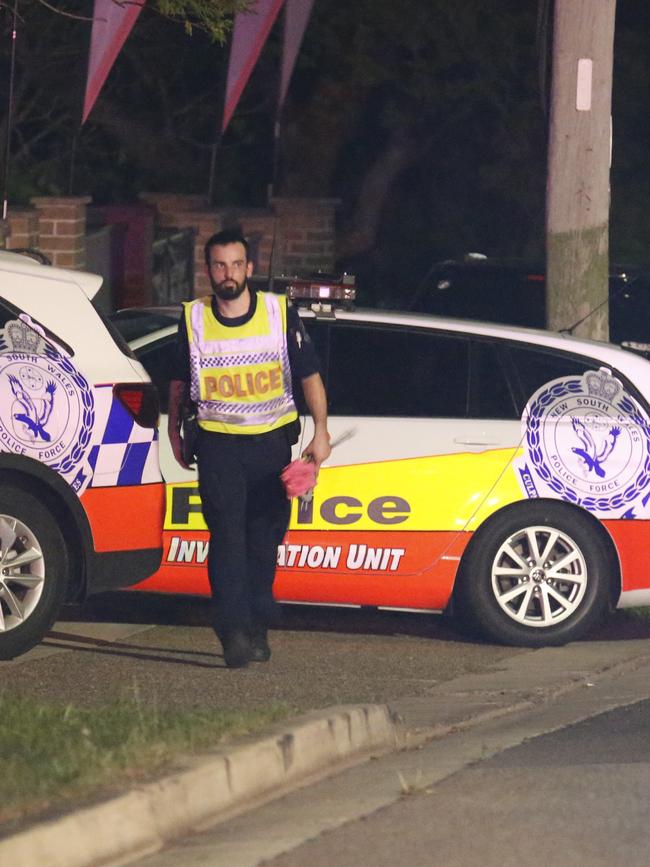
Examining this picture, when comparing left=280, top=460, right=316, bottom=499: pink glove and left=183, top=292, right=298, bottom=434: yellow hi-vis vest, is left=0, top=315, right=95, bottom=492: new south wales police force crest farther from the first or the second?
left=280, top=460, right=316, bottom=499: pink glove

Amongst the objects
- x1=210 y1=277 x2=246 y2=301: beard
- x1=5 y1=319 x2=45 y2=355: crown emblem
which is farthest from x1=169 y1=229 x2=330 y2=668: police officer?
x1=5 y1=319 x2=45 y2=355: crown emblem

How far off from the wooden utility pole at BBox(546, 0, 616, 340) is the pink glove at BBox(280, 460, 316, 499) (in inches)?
140

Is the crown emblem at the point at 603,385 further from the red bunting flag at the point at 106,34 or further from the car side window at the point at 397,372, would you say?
the red bunting flag at the point at 106,34

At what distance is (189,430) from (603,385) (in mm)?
2128

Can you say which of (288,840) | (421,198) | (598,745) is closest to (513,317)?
(598,745)

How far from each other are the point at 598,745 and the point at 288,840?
168 cm

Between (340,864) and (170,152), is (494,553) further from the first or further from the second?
(170,152)

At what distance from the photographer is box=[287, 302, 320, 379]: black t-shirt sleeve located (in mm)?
7953

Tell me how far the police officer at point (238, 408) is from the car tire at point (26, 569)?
25.0 inches

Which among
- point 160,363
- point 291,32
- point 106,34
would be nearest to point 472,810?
point 160,363

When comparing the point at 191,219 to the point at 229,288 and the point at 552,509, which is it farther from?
A: the point at 229,288

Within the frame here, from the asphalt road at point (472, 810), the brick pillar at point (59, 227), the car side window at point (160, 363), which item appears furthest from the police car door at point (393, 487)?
the brick pillar at point (59, 227)

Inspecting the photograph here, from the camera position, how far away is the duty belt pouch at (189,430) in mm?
8023

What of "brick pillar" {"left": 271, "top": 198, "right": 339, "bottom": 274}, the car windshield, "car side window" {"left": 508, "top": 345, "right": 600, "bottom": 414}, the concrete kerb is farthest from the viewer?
"brick pillar" {"left": 271, "top": 198, "right": 339, "bottom": 274}
